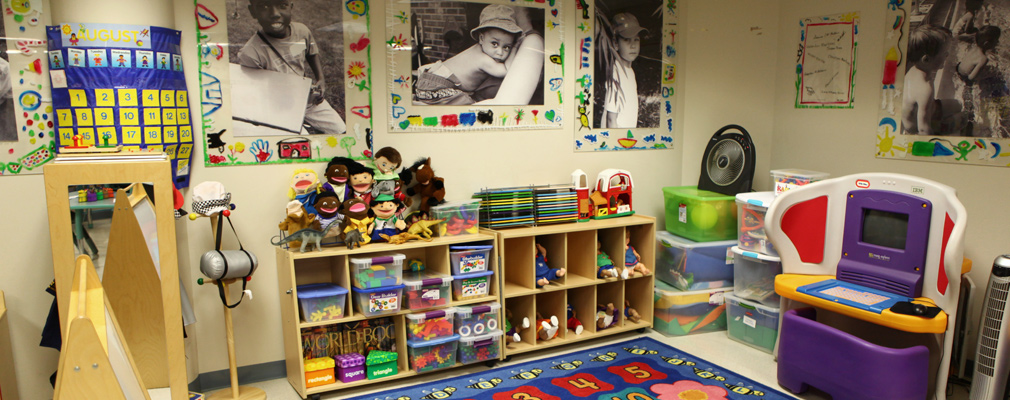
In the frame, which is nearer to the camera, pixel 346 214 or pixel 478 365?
pixel 346 214

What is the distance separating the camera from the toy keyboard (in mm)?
2771

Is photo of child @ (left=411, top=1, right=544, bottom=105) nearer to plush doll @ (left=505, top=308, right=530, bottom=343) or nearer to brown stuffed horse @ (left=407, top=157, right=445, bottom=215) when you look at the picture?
brown stuffed horse @ (left=407, top=157, right=445, bottom=215)

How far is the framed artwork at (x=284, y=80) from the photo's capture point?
2.95 meters

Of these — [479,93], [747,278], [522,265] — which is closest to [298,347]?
[522,265]

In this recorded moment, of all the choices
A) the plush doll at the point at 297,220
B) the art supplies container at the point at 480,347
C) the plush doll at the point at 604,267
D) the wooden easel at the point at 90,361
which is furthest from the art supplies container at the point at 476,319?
the wooden easel at the point at 90,361

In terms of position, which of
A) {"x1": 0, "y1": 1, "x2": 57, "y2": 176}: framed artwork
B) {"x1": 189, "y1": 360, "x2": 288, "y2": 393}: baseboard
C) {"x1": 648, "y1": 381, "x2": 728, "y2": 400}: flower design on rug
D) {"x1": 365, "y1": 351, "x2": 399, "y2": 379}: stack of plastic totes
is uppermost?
{"x1": 0, "y1": 1, "x2": 57, "y2": 176}: framed artwork

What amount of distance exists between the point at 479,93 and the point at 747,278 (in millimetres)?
1853

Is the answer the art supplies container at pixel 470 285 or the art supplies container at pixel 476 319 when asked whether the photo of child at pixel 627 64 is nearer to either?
the art supplies container at pixel 470 285

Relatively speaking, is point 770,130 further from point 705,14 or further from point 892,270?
point 892,270

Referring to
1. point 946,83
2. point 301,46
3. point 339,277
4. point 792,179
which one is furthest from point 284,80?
point 946,83

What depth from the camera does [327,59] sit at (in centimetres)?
316

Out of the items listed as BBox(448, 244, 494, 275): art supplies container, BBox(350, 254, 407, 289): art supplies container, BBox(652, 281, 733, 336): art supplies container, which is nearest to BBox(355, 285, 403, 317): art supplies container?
BBox(350, 254, 407, 289): art supplies container

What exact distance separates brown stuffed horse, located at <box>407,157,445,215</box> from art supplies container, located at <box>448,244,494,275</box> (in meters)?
0.25

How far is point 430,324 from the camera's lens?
3174mm
